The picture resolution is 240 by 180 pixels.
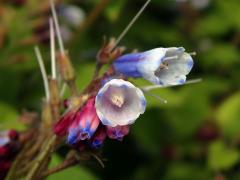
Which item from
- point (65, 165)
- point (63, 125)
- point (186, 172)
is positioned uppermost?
point (63, 125)

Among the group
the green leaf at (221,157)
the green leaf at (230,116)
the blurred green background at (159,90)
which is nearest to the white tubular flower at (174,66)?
the blurred green background at (159,90)

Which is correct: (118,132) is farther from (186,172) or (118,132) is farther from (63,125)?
(186,172)

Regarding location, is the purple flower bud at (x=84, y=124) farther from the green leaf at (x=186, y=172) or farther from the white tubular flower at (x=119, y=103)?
the green leaf at (x=186, y=172)

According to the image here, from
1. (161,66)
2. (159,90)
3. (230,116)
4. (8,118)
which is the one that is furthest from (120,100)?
(230,116)

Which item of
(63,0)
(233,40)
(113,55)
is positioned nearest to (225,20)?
(233,40)

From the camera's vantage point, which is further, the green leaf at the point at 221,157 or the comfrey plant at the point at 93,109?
the green leaf at the point at 221,157

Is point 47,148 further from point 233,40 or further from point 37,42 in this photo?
point 233,40
